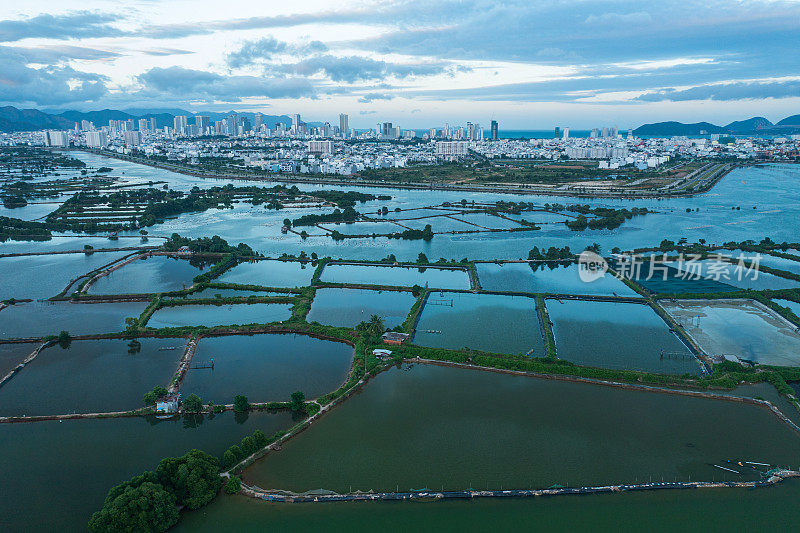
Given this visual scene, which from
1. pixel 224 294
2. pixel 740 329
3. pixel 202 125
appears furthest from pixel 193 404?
pixel 202 125

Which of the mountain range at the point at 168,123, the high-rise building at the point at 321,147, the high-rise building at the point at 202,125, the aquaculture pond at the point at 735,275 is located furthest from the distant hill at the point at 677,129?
the aquaculture pond at the point at 735,275

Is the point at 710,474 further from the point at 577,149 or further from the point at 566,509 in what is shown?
the point at 577,149

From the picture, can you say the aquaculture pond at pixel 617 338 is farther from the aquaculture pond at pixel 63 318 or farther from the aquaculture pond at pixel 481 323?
the aquaculture pond at pixel 63 318

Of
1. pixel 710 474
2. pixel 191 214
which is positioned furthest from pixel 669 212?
pixel 191 214

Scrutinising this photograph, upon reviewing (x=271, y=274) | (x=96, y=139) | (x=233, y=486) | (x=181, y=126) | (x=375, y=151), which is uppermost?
(x=181, y=126)

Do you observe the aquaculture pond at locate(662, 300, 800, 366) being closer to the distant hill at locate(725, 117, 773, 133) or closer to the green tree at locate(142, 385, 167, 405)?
the green tree at locate(142, 385, 167, 405)

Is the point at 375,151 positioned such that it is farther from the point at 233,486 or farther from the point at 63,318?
the point at 233,486
